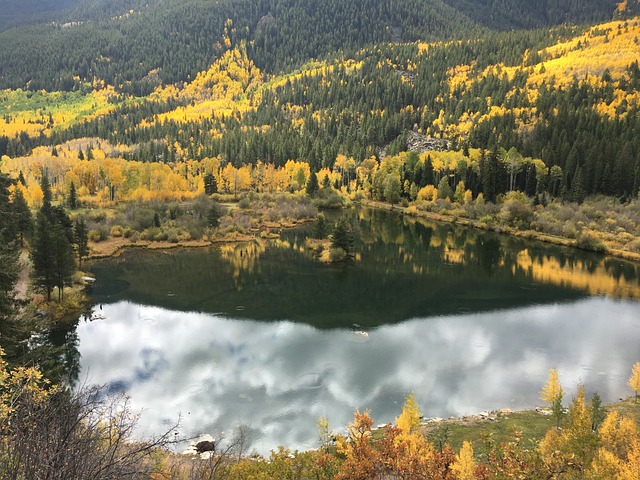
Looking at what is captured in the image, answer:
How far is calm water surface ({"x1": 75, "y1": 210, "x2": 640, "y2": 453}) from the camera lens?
29812 mm

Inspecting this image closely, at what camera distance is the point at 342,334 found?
41.0m

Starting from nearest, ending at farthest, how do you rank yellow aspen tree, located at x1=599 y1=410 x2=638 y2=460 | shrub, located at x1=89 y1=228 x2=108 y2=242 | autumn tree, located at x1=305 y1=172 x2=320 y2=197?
yellow aspen tree, located at x1=599 y1=410 x2=638 y2=460 → shrub, located at x1=89 y1=228 x2=108 y2=242 → autumn tree, located at x1=305 y1=172 x2=320 y2=197

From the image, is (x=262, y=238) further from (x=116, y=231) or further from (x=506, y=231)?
(x=506, y=231)

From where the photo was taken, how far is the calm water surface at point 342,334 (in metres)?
29.8

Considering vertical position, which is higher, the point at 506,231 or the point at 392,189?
the point at 392,189

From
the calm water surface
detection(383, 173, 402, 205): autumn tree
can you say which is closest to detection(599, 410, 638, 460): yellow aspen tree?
the calm water surface

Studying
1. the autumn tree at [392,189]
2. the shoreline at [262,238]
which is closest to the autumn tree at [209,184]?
the shoreline at [262,238]

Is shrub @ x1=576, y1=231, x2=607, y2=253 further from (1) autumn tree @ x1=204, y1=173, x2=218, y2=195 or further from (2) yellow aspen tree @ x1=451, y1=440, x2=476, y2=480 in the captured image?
(1) autumn tree @ x1=204, y1=173, x2=218, y2=195

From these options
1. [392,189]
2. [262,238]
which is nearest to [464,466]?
[262,238]

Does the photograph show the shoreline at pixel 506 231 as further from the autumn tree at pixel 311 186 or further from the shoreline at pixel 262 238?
the autumn tree at pixel 311 186

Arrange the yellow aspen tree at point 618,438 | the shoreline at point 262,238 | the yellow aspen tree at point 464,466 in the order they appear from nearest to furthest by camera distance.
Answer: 1. the yellow aspen tree at point 464,466
2. the yellow aspen tree at point 618,438
3. the shoreline at point 262,238

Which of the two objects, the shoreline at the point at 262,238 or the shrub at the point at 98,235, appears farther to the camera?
the shrub at the point at 98,235

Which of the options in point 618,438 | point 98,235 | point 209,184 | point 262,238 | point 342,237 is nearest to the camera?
point 618,438

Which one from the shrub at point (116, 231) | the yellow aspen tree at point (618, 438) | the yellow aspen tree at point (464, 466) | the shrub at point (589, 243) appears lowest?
the shrub at point (589, 243)
